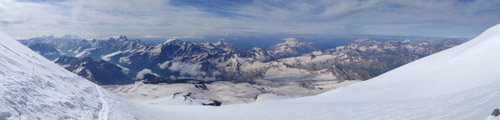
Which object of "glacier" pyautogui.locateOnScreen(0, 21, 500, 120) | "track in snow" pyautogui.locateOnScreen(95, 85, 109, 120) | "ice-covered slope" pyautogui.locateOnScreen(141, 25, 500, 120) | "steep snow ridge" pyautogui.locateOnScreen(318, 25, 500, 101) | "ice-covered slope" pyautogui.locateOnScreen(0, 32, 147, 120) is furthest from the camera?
"steep snow ridge" pyautogui.locateOnScreen(318, 25, 500, 101)

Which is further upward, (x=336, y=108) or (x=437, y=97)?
(x=437, y=97)

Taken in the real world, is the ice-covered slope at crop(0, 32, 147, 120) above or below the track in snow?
above

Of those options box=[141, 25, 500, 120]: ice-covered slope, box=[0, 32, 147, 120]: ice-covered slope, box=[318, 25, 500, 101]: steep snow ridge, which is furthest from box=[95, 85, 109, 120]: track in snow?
box=[318, 25, 500, 101]: steep snow ridge

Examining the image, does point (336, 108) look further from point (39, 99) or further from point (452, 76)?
point (39, 99)

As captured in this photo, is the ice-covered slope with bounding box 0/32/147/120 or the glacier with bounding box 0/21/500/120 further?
the glacier with bounding box 0/21/500/120

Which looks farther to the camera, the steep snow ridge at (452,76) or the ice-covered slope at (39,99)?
the steep snow ridge at (452,76)

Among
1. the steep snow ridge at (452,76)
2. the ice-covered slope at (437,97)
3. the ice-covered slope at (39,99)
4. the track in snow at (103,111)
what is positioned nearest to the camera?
the ice-covered slope at (39,99)

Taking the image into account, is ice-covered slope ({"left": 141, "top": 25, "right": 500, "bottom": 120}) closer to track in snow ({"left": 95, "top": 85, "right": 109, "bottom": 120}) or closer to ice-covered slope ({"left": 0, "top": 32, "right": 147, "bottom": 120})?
track in snow ({"left": 95, "top": 85, "right": 109, "bottom": 120})

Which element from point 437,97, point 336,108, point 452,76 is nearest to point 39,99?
point 336,108

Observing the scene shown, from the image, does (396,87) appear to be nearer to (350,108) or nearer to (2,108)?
(350,108)

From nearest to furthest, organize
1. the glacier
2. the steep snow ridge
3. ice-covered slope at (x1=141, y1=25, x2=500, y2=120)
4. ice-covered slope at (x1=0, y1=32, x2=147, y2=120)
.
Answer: ice-covered slope at (x1=0, y1=32, x2=147, y2=120) → the glacier → ice-covered slope at (x1=141, y1=25, x2=500, y2=120) → the steep snow ridge

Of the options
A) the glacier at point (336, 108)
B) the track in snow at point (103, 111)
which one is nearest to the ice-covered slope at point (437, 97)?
the glacier at point (336, 108)

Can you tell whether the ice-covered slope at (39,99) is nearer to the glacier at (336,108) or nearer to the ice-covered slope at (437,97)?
the glacier at (336,108)
